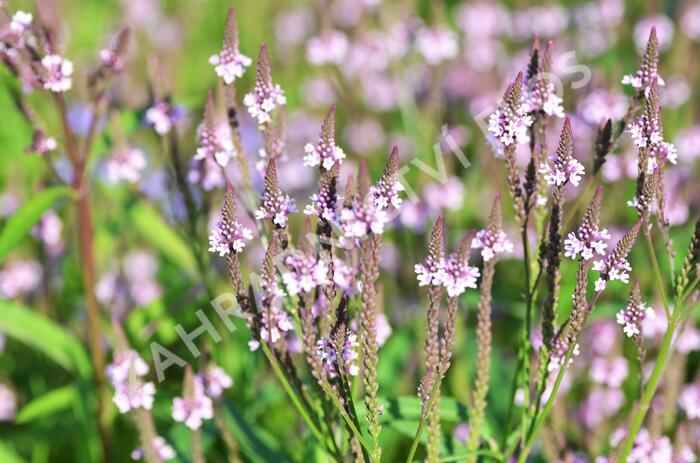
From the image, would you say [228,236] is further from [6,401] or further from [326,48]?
[326,48]

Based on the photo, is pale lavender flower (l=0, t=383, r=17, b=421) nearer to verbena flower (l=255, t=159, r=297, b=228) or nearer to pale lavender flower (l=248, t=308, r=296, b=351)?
pale lavender flower (l=248, t=308, r=296, b=351)

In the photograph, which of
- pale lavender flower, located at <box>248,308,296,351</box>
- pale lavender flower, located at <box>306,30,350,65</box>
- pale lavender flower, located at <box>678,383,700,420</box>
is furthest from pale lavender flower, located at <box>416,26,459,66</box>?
pale lavender flower, located at <box>248,308,296,351</box>

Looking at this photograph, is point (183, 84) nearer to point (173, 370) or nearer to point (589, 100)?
point (173, 370)

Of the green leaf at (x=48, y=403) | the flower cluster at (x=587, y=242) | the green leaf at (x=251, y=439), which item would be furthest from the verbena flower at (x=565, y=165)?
the green leaf at (x=48, y=403)

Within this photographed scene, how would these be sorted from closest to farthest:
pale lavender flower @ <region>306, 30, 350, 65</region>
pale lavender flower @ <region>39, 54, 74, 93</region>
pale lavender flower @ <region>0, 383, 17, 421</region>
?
pale lavender flower @ <region>39, 54, 74, 93</region>
pale lavender flower @ <region>0, 383, 17, 421</region>
pale lavender flower @ <region>306, 30, 350, 65</region>

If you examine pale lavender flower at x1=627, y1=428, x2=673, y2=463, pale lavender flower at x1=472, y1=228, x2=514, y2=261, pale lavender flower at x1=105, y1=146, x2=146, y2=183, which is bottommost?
pale lavender flower at x1=627, y1=428, x2=673, y2=463

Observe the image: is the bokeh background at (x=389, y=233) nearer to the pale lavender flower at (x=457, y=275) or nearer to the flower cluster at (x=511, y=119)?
the pale lavender flower at (x=457, y=275)
